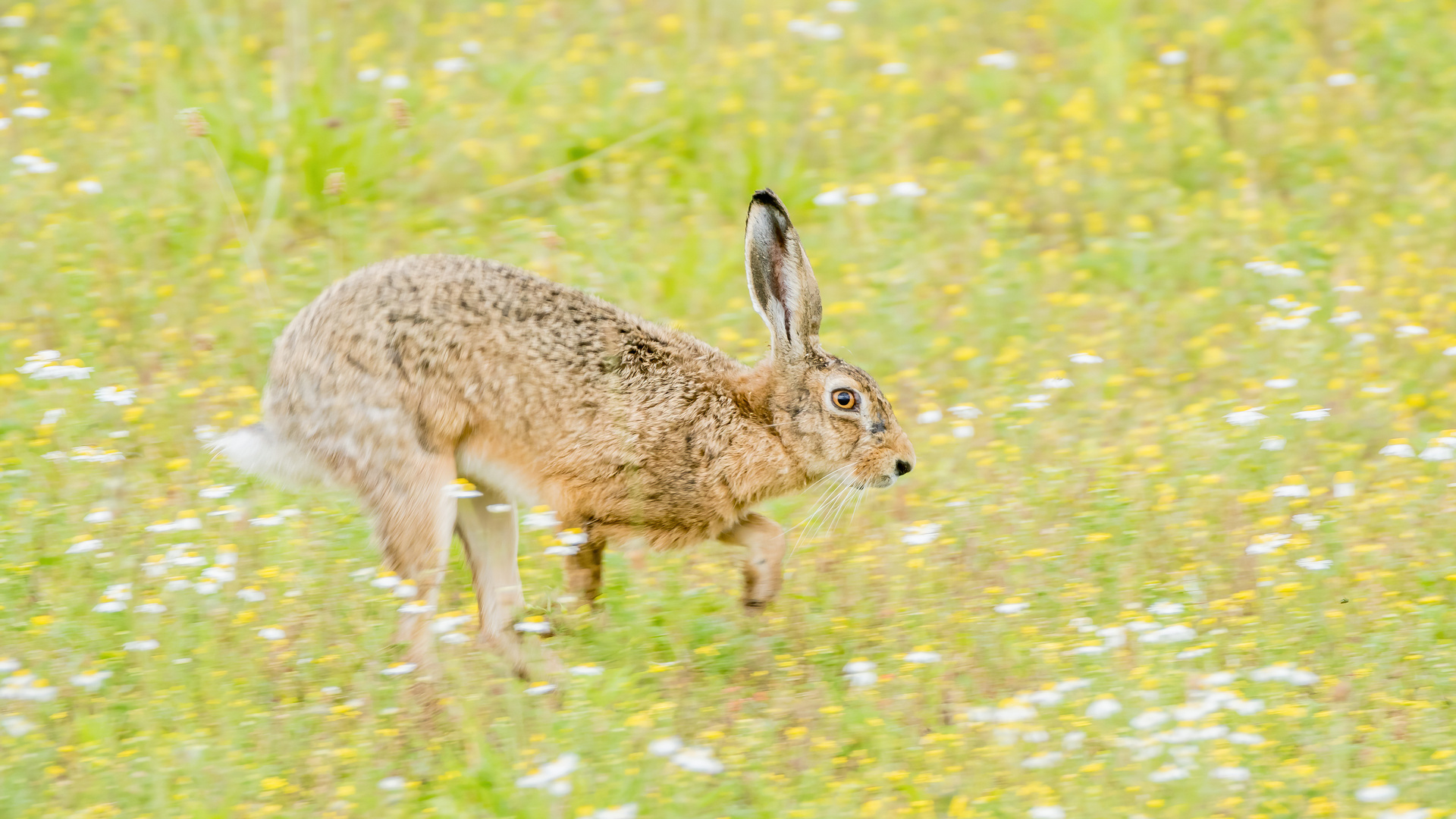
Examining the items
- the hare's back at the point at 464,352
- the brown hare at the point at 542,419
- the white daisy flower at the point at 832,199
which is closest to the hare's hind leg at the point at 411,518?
the brown hare at the point at 542,419

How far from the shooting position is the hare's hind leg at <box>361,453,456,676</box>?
5.64 metres

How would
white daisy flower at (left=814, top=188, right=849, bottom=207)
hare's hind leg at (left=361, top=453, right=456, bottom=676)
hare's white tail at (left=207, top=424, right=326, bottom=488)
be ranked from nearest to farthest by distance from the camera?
hare's hind leg at (left=361, top=453, right=456, bottom=676), hare's white tail at (left=207, top=424, right=326, bottom=488), white daisy flower at (left=814, top=188, right=849, bottom=207)

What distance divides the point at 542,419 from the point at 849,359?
2.49 metres

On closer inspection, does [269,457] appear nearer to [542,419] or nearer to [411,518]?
[411,518]

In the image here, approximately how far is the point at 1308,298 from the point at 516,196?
4233 mm

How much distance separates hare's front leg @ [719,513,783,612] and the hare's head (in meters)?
0.44

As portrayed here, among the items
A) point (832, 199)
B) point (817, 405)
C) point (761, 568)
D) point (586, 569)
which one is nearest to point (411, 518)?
point (586, 569)

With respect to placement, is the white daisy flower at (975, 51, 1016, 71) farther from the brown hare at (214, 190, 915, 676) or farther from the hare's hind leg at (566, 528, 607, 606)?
the hare's hind leg at (566, 528, 607, 606)

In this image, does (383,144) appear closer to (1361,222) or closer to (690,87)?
(690,87)

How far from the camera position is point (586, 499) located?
20.0ft

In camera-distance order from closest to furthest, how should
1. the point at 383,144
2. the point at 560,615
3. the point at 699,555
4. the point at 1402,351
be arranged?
1. the point at 560,615
2. the point at 699,555
3. the point at 1402,351
4. the point at 383,144

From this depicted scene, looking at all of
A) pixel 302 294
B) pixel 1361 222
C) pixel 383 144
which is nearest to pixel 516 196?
pixel 383 144

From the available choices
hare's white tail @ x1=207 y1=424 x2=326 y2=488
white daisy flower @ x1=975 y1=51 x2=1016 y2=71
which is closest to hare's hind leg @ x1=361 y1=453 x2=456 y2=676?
hare's white tail @ x1=207 y1=424 x2=326 y2=488

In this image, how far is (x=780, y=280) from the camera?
6.51 metres
